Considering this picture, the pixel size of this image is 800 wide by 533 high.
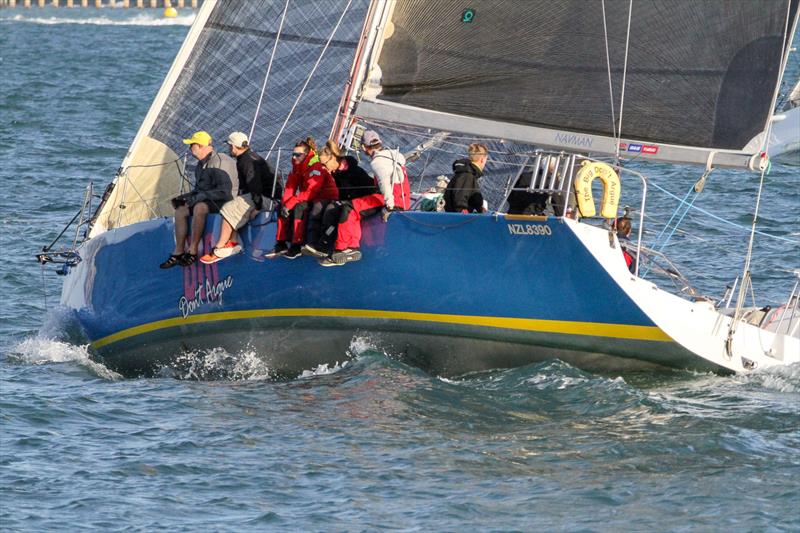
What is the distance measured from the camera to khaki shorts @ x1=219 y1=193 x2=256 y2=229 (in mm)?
11867

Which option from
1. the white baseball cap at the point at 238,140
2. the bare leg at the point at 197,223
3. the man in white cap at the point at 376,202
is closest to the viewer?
the man in white cap at the point at 376,202

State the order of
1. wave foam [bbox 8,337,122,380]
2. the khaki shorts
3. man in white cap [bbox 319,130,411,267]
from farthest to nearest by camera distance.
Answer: wave foam [bbox 8,337,122,380]
the khaki shorts
man in white cap [bbox 319,130,411,267]

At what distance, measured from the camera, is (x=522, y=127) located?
11.6 metres

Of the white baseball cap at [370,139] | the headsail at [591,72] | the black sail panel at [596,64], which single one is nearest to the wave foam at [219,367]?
the white baseball cap at [370,139]

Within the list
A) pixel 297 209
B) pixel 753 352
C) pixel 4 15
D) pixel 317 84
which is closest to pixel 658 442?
pixel 753 352

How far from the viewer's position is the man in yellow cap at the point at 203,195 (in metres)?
12.2

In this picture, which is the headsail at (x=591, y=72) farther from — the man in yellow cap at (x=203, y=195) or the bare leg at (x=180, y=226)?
the bare leg at (x=180, y=226)

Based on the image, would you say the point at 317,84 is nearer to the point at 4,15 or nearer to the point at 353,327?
the point at 353,327

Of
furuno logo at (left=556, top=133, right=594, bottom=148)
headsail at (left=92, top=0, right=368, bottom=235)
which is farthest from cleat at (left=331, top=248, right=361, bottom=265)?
headsail at (left=92, top=0, right=368, bottom=235)

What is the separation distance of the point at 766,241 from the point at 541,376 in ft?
28.1

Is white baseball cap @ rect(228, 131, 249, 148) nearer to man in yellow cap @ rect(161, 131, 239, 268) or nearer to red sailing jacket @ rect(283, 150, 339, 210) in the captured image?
man in yellow cap @ rect(161, 131, 239, 268)

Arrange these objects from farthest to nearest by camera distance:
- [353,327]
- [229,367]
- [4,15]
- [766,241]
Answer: [4,15] < [766,241] < [229,367] < [353,327]

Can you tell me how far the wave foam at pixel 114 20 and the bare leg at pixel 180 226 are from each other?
234 feet

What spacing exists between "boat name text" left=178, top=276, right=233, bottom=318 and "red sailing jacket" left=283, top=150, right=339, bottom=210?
1.08 m
